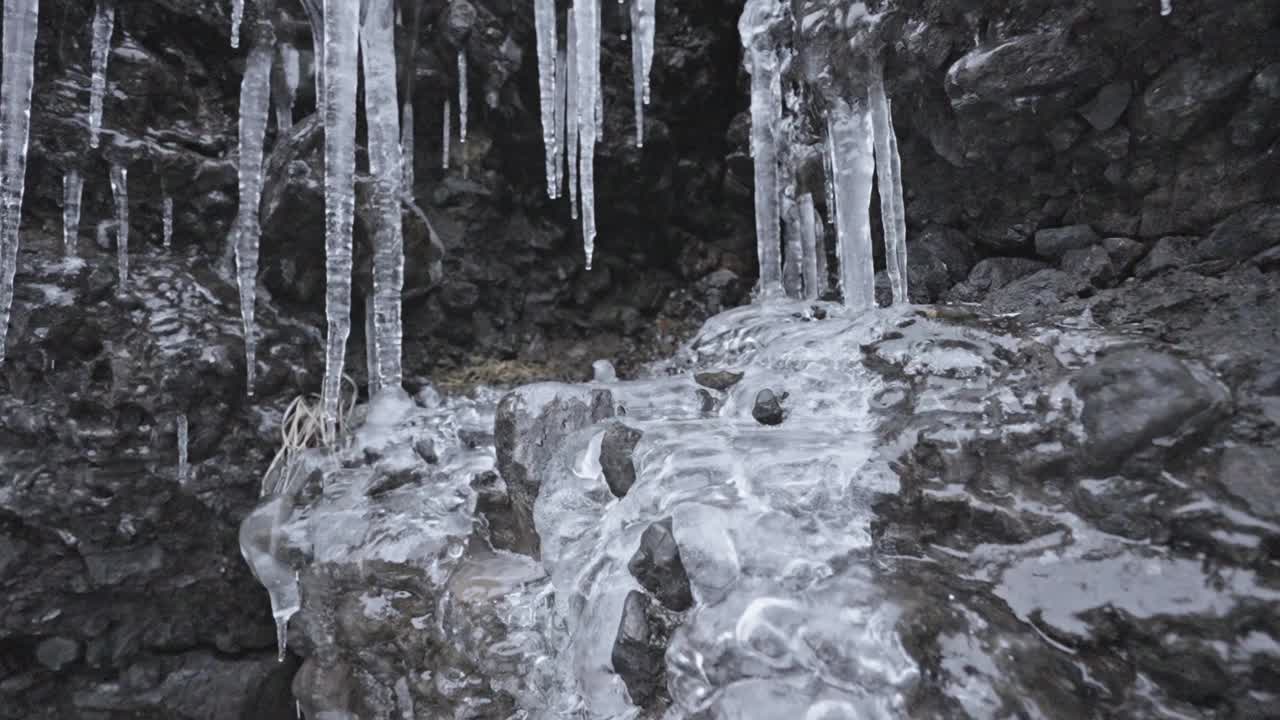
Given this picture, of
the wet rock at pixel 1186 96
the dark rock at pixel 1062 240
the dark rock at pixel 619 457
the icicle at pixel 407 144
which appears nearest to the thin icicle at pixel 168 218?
the icicle at pixel 407 144

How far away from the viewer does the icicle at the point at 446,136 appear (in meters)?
4.82

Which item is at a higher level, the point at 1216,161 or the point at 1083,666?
the point at 1216,161

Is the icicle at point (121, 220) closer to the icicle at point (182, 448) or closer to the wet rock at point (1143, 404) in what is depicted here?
the icicle at point (182, 448)

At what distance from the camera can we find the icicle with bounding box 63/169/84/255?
335 cm

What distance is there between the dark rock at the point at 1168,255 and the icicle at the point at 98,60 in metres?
5.16

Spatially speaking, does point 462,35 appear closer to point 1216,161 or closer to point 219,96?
point 219,96

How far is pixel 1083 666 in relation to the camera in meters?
1.30

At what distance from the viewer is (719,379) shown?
119 inches

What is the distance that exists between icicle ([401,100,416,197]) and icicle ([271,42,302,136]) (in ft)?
2.46

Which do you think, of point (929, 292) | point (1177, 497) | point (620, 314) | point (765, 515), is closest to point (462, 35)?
point (620, 314)

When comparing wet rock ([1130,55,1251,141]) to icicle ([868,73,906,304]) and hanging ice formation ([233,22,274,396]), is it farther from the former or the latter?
hanging ice formation ([233,22,274,396])

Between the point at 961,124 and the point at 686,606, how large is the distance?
2726 mm

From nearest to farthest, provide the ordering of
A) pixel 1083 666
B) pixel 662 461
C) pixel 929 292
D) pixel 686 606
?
pixel 1083 666 < pixel 686 606 < pixel 662 461 < pixel 929 292

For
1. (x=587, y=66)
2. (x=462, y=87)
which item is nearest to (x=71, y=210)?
(x=462, y=87)
